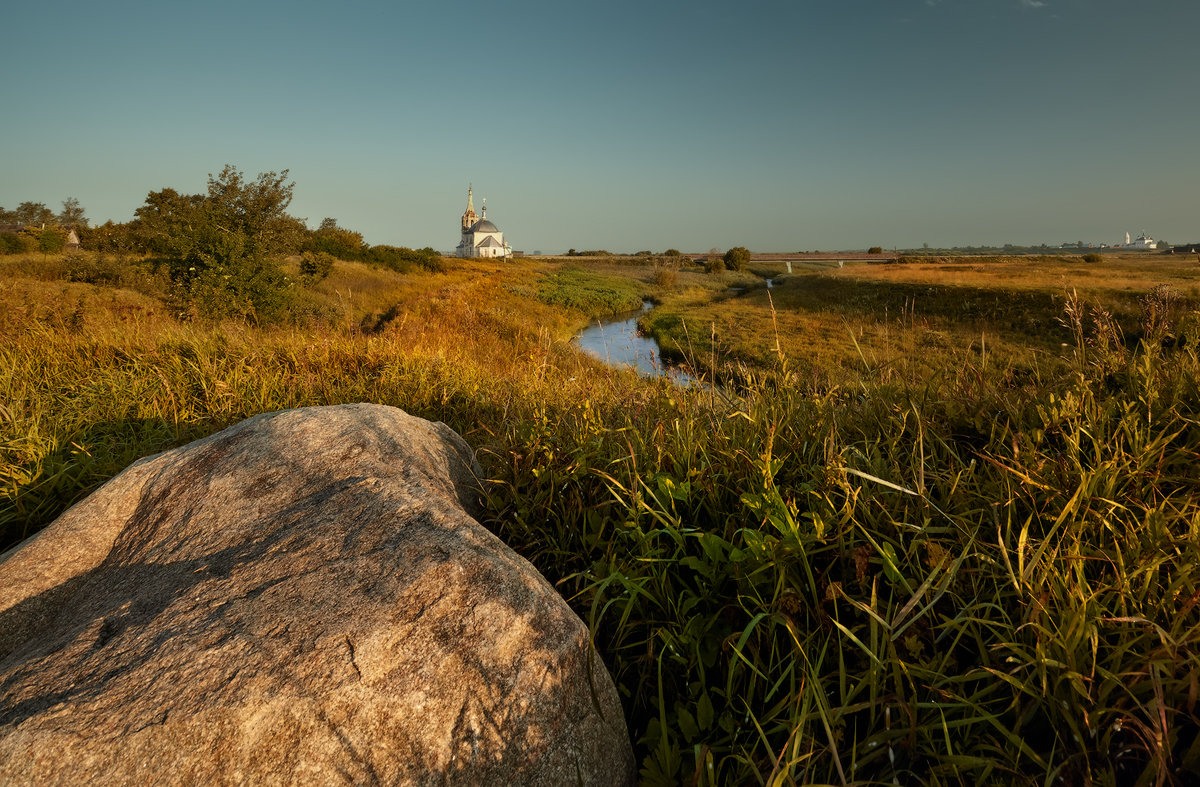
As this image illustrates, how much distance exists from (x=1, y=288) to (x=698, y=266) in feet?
260

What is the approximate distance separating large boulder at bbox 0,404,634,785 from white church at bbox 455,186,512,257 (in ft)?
412

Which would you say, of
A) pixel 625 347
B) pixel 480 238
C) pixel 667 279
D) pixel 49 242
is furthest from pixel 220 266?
pixel 480 238

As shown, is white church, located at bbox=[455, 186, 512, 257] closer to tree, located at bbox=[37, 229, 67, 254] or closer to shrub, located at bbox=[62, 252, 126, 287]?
tree, located at bbox=[37, 229, 67, 254]

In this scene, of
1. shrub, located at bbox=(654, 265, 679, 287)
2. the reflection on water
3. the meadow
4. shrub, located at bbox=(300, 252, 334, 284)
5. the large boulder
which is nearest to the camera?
the large boulder

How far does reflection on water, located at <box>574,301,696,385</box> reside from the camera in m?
4.51

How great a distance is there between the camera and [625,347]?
521 cm

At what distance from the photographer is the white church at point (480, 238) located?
408 feet

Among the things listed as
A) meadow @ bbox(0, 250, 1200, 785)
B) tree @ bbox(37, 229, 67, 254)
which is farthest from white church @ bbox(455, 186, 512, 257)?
meadow @ bbox(0, 250, 1200, 785)

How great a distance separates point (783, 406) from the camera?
322 centimetres

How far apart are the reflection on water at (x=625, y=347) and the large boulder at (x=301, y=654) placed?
2.15m

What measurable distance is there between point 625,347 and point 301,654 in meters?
4.05

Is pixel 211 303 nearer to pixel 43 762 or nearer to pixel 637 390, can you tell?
pixel 637 390

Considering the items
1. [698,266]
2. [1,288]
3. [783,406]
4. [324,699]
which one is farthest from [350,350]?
[698,266]

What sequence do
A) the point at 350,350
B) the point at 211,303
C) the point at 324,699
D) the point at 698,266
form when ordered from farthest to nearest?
the point at 698,266 → the point at 211,303 → the point at 350,350 → the point at 324,699
